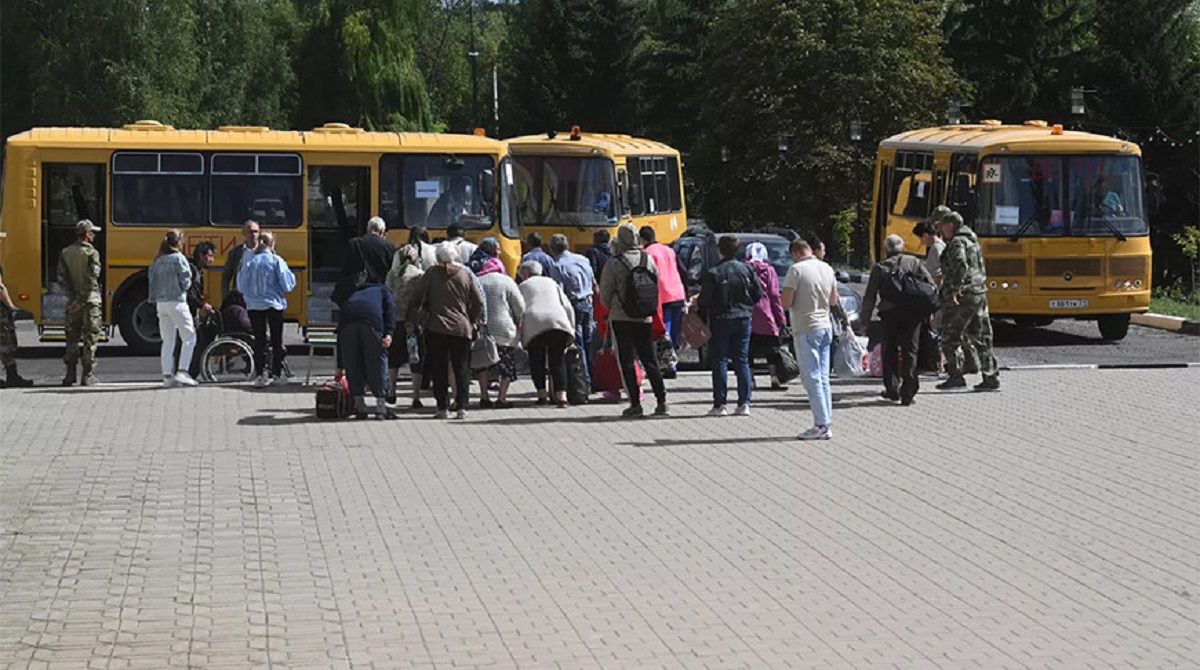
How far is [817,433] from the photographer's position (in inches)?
663

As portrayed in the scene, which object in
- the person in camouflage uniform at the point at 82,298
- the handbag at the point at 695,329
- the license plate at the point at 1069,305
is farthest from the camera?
the license plate at the point at 1069,305

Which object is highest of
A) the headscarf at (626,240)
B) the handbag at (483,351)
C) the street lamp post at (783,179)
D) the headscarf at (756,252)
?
the street lamp post at (783,179)

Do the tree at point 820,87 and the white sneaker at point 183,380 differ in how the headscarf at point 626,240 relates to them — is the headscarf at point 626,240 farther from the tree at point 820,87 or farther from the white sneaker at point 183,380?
the tree at point 820,87

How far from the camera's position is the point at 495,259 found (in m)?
19.8

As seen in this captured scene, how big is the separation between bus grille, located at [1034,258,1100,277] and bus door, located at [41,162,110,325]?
484 inches

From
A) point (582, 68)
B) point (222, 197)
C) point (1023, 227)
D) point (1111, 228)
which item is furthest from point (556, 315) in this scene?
point (582, 68)

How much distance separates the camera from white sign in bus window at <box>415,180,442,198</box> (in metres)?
27.3

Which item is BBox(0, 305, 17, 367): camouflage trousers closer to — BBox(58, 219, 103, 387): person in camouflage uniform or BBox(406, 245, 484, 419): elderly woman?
BBox(58, 219, 103, 387): person in camouflage uniform

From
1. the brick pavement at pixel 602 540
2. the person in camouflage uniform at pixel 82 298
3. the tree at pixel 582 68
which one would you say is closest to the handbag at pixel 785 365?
the brick pavement at pixel 602 540

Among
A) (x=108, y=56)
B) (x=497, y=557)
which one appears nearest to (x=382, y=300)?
(x=497, y=557)

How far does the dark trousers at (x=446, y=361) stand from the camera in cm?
1825

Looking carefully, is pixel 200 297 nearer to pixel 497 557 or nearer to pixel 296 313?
pixel 296 313

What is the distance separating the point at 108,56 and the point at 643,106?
37513 mm

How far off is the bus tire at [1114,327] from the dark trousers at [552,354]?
11.4 meters
